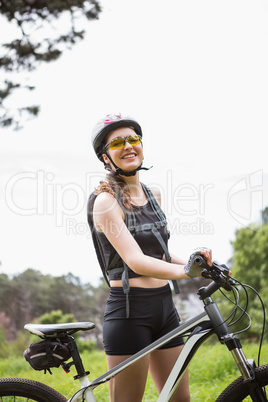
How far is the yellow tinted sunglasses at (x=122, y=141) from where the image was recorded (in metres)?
2.52

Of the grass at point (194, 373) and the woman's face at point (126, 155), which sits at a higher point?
the woman's face at point (126, 155)

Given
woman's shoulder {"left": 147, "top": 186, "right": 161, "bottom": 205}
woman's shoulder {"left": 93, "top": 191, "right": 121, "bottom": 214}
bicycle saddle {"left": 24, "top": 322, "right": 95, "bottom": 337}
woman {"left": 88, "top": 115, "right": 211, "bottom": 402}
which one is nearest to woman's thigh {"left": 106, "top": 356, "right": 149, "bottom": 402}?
woman {"left": 88, "top": 115, "right": 211, "bottom": 402}

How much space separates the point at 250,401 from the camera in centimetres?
224

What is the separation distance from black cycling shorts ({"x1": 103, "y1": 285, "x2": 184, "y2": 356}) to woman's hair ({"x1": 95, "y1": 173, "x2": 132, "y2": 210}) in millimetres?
429

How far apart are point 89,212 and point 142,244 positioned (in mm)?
307

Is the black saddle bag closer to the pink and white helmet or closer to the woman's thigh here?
the woman's thigh

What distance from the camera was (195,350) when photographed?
2219 mm

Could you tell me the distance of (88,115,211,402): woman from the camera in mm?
2315

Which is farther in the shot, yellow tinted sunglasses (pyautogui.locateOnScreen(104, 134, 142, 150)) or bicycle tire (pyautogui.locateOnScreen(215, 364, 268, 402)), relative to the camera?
yellow tinted sunglasses (pyautogui.locateOnScreen(104, 134, 142, 150))

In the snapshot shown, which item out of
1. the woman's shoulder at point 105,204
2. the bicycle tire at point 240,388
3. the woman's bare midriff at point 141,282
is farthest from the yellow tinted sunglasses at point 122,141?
the bicycle tire at point 240,388

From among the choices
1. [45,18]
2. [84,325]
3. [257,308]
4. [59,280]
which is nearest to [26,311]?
[59,280]

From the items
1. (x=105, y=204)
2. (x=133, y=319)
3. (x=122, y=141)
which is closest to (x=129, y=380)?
(x=133, y=319)

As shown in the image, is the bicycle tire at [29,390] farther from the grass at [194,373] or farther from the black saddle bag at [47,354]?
the grass at [194,373]

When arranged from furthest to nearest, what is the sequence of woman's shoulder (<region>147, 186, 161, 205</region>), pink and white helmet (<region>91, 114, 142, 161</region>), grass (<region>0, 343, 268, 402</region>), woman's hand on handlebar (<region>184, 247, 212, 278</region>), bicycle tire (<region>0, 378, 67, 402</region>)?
grass (<region>0, 343, 268, 402</region>)
woman's shoulder (<region>147, 186, 161, 205</region>)
pink and white helmet (<region>91, 114, 142, 161</region>)
bicycle tire (<region>0, 378, 67, 402</region>)
woman's hand on handlebar (<region>184, 247, 212, 278</region>)
